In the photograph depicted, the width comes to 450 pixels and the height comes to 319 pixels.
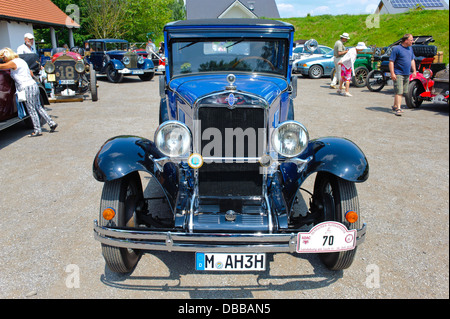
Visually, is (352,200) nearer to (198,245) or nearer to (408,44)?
(198,245)

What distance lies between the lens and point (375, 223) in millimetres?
3506

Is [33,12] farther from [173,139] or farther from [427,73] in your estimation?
[173,139]

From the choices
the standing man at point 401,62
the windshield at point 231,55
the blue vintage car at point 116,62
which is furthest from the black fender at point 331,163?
the blue vintage car at point 116,62

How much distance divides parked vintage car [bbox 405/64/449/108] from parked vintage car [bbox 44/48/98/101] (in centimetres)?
879

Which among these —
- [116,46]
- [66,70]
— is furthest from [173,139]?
[116,46]

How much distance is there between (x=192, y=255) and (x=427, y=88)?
27.8 ft

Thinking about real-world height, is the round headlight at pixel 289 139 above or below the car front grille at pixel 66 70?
above

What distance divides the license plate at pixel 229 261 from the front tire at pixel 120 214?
2.11ft

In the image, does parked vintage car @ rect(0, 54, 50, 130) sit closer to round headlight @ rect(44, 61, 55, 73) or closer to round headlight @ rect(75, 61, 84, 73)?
round headlight @ rect(44, 61, 55, 73)

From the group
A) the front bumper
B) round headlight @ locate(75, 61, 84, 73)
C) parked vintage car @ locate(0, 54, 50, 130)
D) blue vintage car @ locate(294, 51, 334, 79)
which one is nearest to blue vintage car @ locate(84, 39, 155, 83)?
round headlight @ locate(75, 61, 84, 73)

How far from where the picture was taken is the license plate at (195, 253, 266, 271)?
2.31 m

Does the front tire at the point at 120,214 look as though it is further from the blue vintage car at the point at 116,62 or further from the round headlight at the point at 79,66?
the blue vintage car at the point at 116,62

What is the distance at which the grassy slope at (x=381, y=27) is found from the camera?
1951cm

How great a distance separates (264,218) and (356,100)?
9.02 metres
